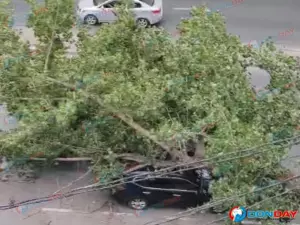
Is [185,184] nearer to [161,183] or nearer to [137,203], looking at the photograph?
[161,183]

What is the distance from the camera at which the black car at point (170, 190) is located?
37.9 feet

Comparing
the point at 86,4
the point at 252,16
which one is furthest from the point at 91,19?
the point at 252,16

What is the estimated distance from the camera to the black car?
11562 millimetres

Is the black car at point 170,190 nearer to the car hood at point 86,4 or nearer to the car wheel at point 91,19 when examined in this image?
the car wheel at point 91,19

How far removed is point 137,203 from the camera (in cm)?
1202

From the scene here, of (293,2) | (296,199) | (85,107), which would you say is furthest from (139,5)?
(296,199)

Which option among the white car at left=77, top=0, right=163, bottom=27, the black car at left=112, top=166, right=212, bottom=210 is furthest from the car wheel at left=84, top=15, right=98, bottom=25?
the black car at left=112, top=166, right=212, bottom=210

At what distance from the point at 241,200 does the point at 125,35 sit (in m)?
4.15

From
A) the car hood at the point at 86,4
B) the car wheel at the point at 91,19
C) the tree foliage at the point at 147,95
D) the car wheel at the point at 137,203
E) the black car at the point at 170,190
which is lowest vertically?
the car wheel at the point at 137,203

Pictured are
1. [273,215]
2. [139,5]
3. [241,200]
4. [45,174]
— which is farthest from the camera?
[139,5]

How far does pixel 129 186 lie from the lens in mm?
11828

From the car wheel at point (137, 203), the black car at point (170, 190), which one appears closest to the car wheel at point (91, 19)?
the black car at point (170, 190)

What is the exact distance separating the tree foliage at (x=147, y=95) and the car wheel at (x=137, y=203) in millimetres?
1533

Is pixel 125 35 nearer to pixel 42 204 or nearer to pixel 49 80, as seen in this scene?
pixel 49 80
